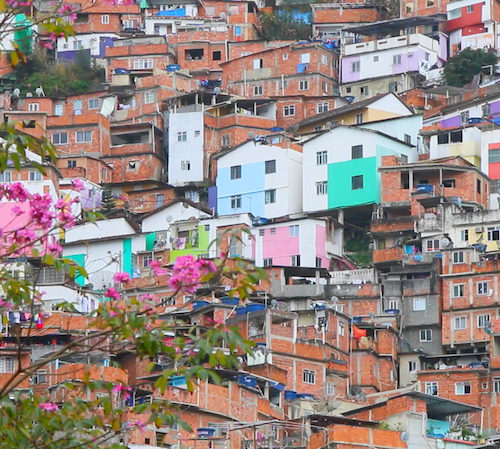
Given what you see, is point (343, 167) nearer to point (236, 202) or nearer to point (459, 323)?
point (236, 202)

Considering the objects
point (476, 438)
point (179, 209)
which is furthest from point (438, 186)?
point (476, 438)

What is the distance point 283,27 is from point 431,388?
43248 millimetres

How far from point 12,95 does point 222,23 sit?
1359cm

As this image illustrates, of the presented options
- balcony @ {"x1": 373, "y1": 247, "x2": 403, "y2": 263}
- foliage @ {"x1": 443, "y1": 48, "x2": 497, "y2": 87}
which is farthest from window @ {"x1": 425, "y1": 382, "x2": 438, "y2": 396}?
foliage @ {"x1": 443, "y1": 48, "x2": 497, "y2": 87}

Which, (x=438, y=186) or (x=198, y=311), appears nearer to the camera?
(x=198, y=311)

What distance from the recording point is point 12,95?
275 ft

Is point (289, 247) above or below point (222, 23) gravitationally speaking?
below

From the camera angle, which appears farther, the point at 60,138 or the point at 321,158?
the point at 60,138

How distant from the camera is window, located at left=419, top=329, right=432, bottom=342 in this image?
59906 millimetres

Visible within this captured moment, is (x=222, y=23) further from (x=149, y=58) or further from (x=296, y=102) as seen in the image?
(x=296, y=102)

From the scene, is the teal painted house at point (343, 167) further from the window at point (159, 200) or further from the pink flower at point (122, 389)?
the pink flower at point (122, 389)

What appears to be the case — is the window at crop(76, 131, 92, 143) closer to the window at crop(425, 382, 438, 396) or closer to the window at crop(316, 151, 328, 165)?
the window at crop(316, 151, 328, 165)

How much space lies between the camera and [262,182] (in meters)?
69.8

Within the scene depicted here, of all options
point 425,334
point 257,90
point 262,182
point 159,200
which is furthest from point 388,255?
point 257,90
